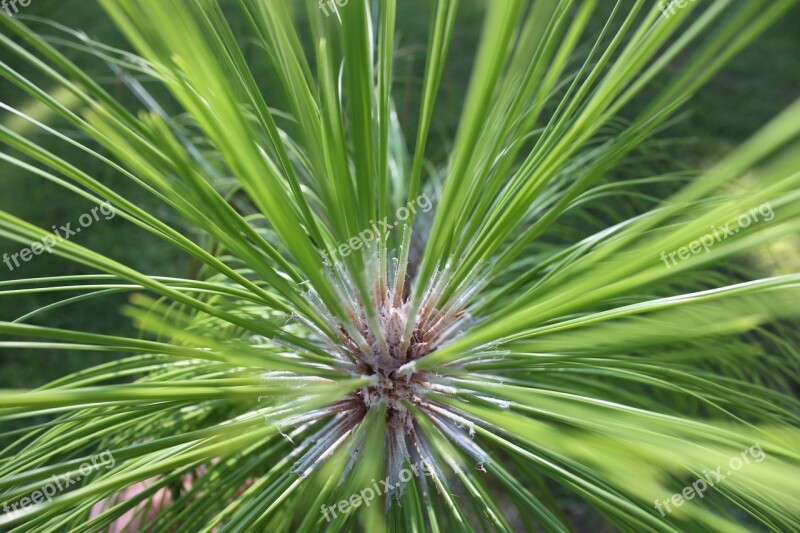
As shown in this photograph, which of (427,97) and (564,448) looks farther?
(427,97)

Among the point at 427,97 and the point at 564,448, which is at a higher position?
the point at 427,97

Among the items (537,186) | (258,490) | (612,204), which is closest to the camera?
(537,186)

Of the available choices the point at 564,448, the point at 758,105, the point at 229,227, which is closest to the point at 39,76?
the point at 229,227

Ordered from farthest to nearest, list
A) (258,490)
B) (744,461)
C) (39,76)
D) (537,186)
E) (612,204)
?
(39,76), (612,204), (258,490), (537,186), (744,461)

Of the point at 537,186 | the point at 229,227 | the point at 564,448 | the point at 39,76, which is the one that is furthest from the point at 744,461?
the point at 39,76

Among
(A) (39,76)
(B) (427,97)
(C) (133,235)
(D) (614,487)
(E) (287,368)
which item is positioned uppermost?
(A) (39,76)

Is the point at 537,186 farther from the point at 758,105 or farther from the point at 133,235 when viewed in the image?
the point at 758,105
